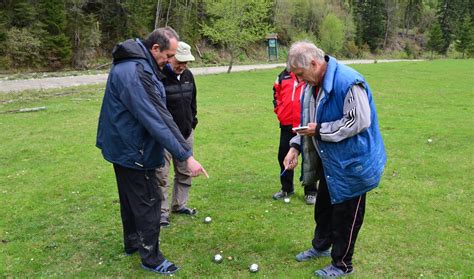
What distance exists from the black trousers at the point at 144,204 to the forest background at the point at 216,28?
21.0 metres

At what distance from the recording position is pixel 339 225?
4543 mm

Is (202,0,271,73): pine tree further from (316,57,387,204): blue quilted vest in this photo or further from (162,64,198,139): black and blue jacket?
(316,57,387,204): blue quilted vest

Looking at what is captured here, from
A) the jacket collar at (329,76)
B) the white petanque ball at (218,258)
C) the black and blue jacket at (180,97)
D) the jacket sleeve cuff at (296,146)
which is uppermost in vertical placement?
the jacket collar at (329,76)

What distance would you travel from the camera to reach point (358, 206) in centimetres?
441

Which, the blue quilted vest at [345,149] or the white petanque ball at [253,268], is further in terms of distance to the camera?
the white petanque ball at [253,268]

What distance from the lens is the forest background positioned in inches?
1387

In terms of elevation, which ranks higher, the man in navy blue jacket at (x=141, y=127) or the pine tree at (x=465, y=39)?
the man in navy blue jacket at (x=141, y=127)

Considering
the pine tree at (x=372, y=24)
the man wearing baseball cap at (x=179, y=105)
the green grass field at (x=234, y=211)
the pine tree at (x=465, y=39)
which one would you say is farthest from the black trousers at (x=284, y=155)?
the pine tree at (x=372, y=24)

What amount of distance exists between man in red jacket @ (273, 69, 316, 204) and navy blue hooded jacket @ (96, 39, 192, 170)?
269cm

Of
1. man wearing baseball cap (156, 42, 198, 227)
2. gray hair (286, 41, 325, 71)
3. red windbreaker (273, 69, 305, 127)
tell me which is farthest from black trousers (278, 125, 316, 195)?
gray hair (286, 41, 325, 71)

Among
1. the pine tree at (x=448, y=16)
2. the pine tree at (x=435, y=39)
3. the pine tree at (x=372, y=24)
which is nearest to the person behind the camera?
the pine tree at (x=435, y=39)

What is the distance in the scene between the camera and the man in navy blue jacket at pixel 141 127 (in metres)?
4.21

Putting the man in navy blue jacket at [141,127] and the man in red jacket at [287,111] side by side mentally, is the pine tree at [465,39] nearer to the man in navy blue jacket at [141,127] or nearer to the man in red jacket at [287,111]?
the man in red jacket at [287,111]

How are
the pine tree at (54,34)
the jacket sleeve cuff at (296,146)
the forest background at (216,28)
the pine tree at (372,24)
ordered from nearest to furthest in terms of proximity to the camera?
1. the jacket sleeve cuff at (296,146)
2. the forest background at (216,28)
3. the pine tree at (54,34)
4. the pine tree at (372,24)
